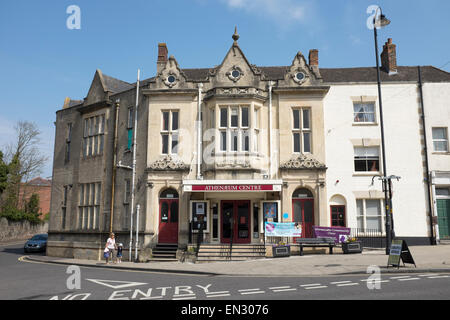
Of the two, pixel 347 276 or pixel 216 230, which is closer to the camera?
pixel 347 276

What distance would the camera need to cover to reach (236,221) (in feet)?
67.8

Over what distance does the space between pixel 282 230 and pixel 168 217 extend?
6.61 metres

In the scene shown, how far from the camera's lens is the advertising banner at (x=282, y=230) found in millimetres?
19484

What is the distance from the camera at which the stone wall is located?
40000mm

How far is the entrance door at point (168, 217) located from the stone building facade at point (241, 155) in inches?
2.3

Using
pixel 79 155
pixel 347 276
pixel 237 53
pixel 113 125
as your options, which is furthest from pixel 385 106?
pixel 79 155

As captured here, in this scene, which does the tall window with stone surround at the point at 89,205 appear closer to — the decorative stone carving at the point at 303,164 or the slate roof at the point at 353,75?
the slate roof at the point at 353,75

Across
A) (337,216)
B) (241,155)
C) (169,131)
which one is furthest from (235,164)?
(337,216)

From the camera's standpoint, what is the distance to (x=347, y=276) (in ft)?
39.9

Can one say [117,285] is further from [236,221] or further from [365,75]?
[365,75]

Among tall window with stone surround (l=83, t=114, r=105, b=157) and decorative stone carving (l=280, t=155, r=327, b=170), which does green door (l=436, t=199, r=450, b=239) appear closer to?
decorative stone carving (l=280, t=155, r=327, b=170)

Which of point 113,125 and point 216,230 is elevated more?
point 113,125

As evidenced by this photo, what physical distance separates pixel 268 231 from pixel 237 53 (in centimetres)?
1062

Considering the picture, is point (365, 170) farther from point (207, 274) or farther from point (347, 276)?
point (207, 274)
